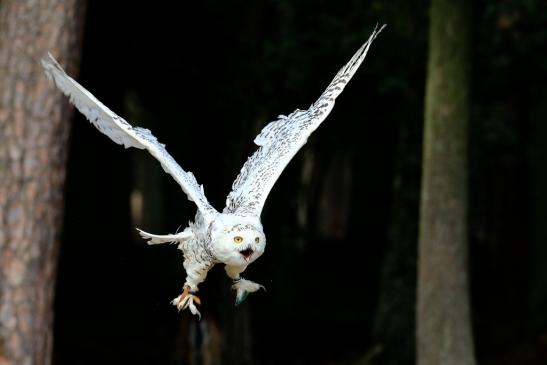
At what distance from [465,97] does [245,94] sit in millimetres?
2315

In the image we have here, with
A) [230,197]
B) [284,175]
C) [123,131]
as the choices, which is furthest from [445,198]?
[284,175]

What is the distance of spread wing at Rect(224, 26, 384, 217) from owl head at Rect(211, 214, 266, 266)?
0.48ft

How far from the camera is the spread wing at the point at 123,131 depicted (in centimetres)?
448

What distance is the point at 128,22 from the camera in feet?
32.7

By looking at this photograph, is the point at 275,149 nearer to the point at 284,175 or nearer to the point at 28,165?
the point at 28,165

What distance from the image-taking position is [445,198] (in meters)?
8.39

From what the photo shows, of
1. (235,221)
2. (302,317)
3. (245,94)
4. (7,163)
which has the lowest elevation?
(235,221)

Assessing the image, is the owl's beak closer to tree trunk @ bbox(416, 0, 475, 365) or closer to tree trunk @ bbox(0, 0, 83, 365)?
tree trunk @ bbox(0, 0, 83, 365)

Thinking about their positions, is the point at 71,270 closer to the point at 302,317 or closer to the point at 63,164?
the point at 302,317

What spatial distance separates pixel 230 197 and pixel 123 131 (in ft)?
2.48

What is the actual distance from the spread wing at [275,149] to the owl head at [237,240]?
0.14 metres

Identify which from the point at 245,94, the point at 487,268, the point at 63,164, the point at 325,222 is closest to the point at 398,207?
the point at 245,94

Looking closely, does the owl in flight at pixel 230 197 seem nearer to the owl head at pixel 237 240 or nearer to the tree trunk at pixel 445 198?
the owl head at pixel 237 240

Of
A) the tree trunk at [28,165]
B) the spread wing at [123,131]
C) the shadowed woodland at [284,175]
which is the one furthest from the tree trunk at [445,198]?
the spread wing at [123,131]
